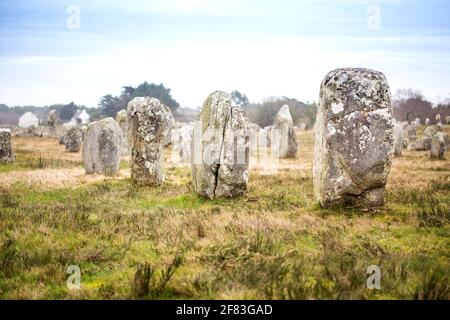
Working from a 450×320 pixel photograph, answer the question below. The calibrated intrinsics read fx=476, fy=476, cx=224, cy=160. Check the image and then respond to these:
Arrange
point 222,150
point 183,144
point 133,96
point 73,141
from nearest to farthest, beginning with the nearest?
point 222,150 → point 183,144 → point 73,141 → point 133,96

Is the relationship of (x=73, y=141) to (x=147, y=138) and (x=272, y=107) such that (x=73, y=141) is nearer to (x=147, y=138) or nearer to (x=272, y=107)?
(x=147, y=138)

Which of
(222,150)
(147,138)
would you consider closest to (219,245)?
(222,150)

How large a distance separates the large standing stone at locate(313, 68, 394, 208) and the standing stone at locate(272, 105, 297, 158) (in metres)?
16.7

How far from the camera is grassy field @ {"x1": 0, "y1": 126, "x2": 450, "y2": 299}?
18.8ft

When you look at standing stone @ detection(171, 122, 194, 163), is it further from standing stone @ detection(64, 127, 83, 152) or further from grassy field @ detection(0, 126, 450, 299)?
grassy field @ detection(0, 126, 450, 299)

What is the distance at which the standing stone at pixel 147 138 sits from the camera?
15.4m

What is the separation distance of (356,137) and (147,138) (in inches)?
291

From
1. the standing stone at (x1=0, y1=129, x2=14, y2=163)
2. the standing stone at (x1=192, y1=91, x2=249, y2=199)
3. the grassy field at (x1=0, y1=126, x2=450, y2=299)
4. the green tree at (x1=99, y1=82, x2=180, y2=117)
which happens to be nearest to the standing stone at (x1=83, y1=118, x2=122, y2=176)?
the grassy field at (x1=0, y1=126, x2=450, y2=299)

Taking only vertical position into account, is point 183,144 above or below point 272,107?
below

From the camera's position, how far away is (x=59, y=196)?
528 inches

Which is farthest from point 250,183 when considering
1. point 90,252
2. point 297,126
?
point 297,126

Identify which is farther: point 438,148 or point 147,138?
point 438,148

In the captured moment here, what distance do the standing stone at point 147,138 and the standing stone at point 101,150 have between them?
3403 mm

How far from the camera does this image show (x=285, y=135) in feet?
90.7
